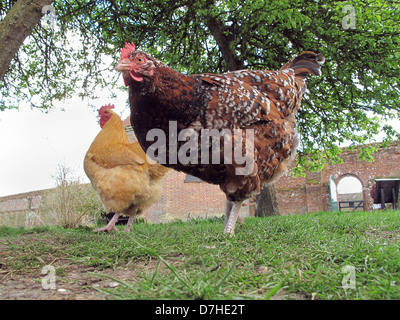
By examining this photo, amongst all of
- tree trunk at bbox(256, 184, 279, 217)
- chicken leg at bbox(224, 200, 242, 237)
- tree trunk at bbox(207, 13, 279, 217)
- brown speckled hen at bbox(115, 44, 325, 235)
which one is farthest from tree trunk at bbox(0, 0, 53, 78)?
tree trunk at bbox(256, 184, 279, 217)

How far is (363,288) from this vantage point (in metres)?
1.28

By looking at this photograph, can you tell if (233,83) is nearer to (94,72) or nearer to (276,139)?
(276,139)

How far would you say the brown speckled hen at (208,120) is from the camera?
2.60 m

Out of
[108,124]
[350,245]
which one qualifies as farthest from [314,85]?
[350,245]

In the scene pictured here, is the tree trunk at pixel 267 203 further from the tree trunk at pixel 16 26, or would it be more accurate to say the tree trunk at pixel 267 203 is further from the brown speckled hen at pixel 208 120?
the tree trunk at pixel 16 26

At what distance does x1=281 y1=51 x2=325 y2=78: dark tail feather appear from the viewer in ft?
14.2

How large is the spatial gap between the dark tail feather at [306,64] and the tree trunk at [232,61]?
102 inches

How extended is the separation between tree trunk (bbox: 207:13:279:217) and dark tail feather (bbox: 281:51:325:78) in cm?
259

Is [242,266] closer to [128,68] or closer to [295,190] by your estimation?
[128,68]

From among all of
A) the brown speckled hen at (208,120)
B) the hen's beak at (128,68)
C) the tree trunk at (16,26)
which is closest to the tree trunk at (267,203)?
the brown speckled hen at (208,120)

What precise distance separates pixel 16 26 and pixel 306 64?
12.9 feet

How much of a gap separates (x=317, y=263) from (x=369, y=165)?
16.1 meters

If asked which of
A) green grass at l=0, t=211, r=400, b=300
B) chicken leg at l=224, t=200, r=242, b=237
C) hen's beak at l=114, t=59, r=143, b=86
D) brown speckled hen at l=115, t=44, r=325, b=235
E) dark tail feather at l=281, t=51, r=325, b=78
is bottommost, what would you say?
green grass at l=0, t=211, r=400, b=300

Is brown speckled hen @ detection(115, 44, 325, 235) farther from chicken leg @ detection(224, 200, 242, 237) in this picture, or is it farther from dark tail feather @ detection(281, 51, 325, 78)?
dark tail feather @ detection(281, 51, 325, 78)
